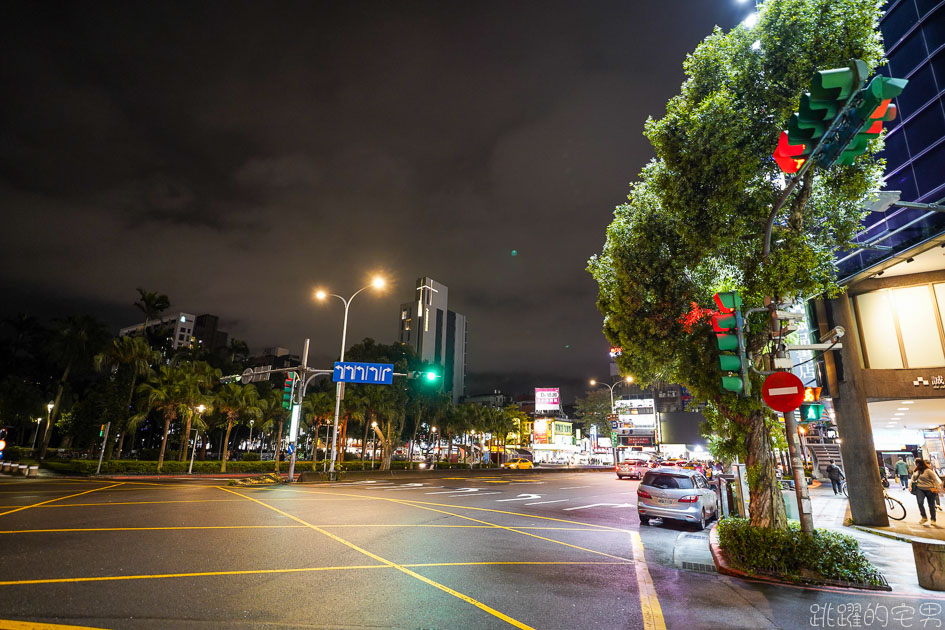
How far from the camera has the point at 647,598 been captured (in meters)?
6.75

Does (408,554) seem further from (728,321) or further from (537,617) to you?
(728,321)

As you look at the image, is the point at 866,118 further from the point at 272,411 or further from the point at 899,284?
the point at 272,411

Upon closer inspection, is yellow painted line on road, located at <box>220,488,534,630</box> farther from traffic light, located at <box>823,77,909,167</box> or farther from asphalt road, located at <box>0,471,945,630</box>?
traffic light, located at <box>823,77,909,167</box>

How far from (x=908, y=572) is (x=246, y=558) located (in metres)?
11.9

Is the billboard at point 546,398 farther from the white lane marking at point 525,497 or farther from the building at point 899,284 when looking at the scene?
the building at point 899,284

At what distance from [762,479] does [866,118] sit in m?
7.24

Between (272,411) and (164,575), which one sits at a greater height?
(272,411)

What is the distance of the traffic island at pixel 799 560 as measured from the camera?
7.29 meters

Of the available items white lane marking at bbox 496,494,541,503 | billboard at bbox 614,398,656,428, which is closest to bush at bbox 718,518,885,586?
white lane marking at bbox 496,494,541,503

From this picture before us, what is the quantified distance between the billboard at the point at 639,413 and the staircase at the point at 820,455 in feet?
145

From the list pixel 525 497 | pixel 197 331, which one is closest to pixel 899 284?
pixel 525 497

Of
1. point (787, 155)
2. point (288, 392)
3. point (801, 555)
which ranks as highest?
point (787, 155)

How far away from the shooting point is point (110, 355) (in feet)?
117

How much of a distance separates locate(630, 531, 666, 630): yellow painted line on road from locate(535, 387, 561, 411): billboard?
7203cm
